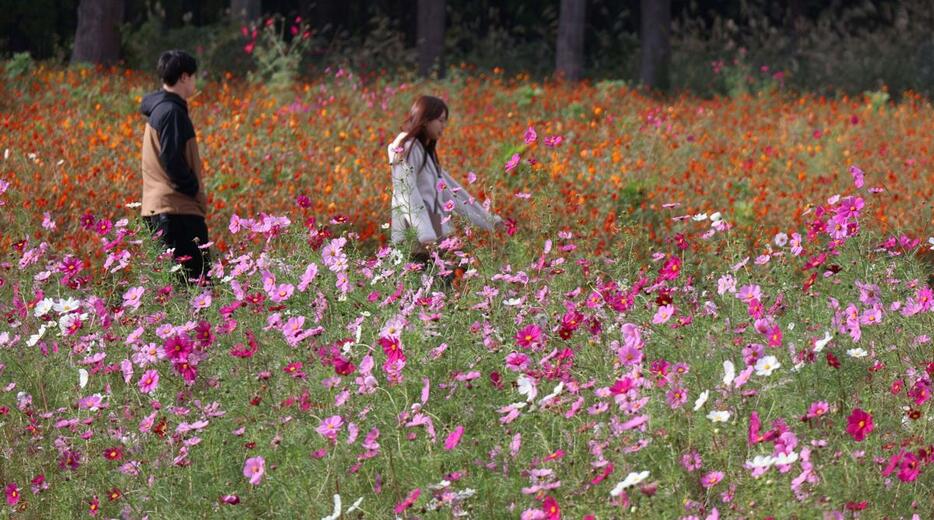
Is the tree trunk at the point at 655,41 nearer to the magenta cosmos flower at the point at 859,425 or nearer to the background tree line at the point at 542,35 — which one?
the background tree line at the point at 542,35

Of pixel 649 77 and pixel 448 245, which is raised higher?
pixel 448 245

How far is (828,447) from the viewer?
3.73m

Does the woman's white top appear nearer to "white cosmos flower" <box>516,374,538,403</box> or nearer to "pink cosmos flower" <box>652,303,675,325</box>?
"pink cosmos flower" <box>652,303,675,325</box>

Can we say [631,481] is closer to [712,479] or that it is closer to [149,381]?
[712,479]

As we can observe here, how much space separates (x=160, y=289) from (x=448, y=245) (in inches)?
48.5

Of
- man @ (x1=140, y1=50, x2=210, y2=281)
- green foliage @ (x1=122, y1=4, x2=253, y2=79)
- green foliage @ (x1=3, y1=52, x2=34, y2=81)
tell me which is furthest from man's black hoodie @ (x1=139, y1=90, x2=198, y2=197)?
green foliage @ (x1=122, y1=4, x2=253, y2=79)

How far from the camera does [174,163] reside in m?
6.89

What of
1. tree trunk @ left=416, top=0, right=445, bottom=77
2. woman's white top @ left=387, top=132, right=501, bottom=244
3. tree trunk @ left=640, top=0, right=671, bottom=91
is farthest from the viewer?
tree trunk @ left=640, top=0, right=671, bottom=91

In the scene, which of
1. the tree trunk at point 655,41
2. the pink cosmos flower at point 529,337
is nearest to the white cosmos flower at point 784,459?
the pink cosmos flower at point 529,337

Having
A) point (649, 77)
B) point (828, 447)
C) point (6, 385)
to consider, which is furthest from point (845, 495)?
point (649, 77)

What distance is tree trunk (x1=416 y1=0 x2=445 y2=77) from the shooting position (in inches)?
814

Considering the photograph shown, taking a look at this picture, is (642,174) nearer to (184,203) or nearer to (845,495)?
(184,203)

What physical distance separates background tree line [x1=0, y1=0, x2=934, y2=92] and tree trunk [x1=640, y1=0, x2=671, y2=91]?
0.02m

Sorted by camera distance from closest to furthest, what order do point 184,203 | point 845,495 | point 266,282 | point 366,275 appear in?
point 845,495
point 266,282
point 366,275
point 184,203
